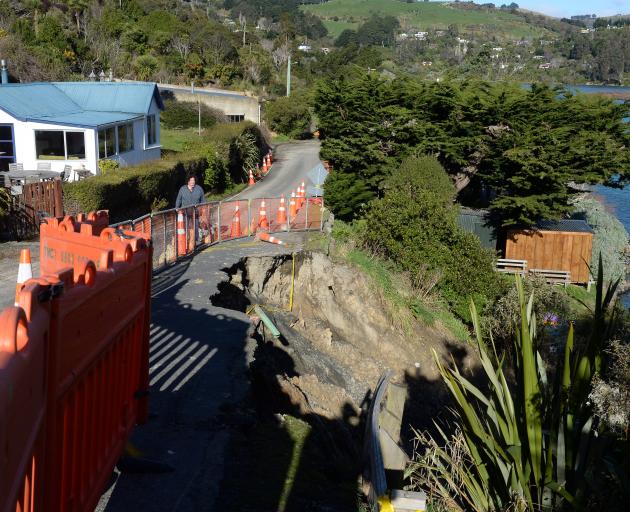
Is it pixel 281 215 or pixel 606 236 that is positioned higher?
pixel 281 215

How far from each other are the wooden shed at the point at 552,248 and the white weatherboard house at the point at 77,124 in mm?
14021

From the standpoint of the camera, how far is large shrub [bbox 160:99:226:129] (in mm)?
45000

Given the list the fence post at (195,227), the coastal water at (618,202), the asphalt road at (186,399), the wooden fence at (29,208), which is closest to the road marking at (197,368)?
the asphalt road at (186,399)

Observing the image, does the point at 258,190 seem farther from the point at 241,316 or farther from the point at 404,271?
the point at 241,316

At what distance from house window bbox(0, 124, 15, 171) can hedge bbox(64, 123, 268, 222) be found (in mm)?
3800

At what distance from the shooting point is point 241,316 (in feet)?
38.1

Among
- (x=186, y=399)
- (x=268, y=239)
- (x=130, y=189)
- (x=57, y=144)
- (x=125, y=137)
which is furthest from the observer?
(x=125, y=137)

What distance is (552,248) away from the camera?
26391 mm

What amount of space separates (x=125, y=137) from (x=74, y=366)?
24.6 meters

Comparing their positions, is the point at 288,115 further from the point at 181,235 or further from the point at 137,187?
the point at 181,235

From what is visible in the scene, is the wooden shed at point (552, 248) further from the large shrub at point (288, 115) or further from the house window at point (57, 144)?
the large shrub at point (288, 115)

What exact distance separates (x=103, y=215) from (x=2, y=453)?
4.27m

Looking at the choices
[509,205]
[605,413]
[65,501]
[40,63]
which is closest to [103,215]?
[65,501]

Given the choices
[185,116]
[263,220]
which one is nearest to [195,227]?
[263,220]
